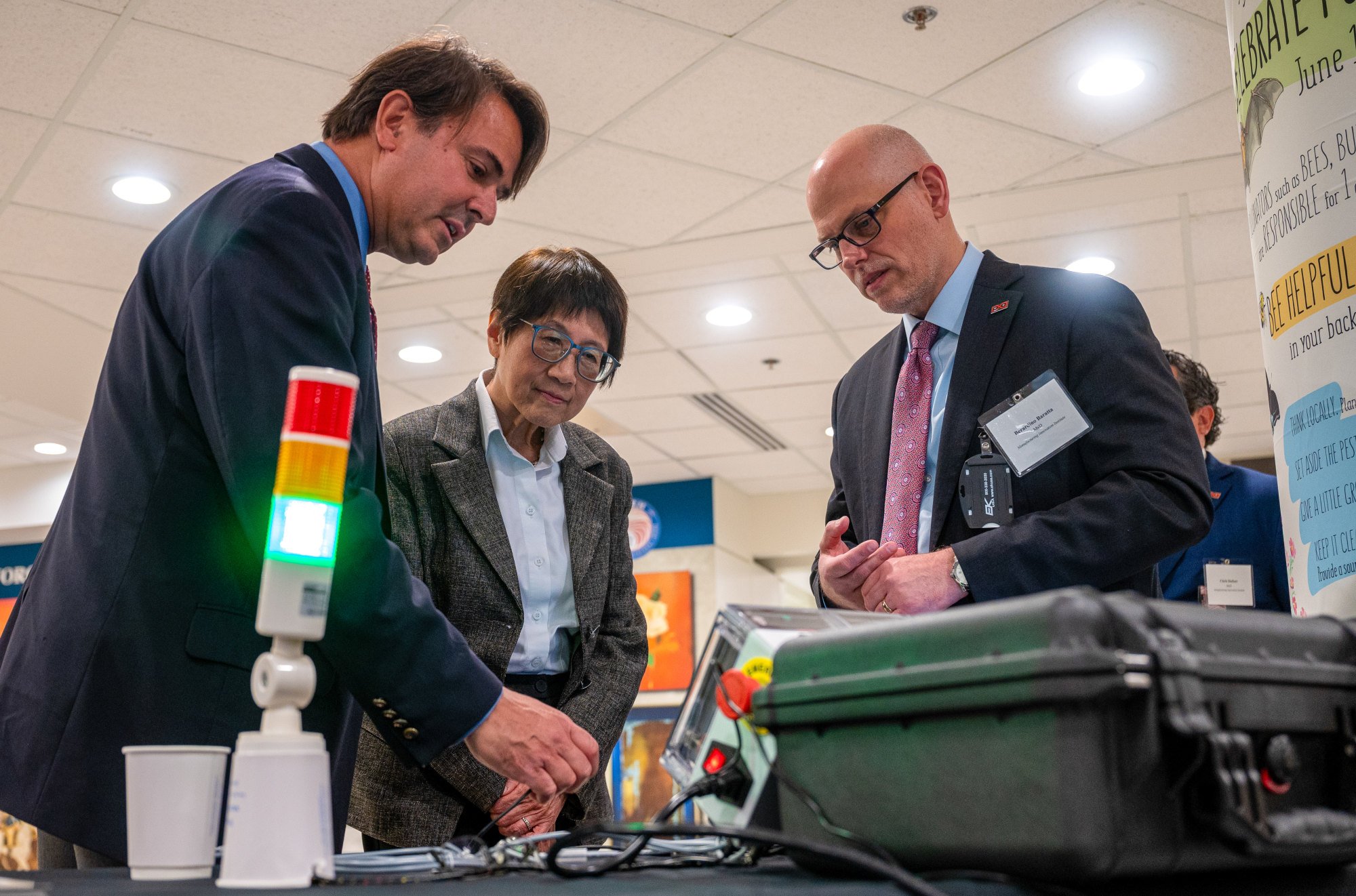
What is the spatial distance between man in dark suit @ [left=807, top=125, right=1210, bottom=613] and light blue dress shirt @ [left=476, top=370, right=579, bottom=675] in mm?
426

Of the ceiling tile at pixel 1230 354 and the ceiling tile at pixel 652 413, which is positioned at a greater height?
the ceiling tile at pixel 1230 354

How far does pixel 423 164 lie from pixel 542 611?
0.76m

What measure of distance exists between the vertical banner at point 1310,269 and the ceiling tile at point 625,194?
2.33 metres

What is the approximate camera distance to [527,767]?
991 millimetres

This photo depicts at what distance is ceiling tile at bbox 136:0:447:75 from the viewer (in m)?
3.01

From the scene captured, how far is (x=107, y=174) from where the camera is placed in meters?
3.89

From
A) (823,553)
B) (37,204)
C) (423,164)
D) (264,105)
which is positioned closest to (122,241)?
(37,204)

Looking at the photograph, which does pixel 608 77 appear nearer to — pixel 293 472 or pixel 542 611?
pixel 542 611

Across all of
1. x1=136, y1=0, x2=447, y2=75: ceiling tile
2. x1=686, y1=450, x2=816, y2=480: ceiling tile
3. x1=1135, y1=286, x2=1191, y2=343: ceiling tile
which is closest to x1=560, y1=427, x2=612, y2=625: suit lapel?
x1=136, y1=0, x2=447, y2=75: ceiling tile

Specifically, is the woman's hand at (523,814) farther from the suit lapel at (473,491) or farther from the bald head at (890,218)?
the bald head at (890,218)

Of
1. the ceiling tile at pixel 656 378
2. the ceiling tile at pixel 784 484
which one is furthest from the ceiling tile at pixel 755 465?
the ceiling tile at pixel 656 378

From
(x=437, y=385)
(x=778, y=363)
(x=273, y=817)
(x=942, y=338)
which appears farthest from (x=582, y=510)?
(x=437, y=385)

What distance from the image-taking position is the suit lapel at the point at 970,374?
1560mm

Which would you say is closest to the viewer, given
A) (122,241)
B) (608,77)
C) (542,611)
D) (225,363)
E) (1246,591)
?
(225,363)
